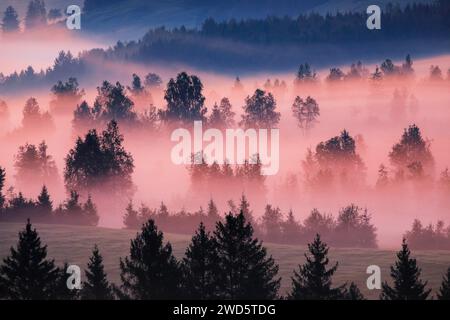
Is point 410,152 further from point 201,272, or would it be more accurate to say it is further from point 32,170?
point 201,272

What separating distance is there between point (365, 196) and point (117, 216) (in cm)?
5477

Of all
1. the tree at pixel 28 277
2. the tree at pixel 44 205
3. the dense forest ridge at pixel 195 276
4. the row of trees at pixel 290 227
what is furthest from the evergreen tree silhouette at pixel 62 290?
the row of trees at pixel 290 227

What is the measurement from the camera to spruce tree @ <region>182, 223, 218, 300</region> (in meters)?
63.6

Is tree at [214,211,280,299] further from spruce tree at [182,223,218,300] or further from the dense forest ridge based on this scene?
spruce tree at [182,223,218,300]

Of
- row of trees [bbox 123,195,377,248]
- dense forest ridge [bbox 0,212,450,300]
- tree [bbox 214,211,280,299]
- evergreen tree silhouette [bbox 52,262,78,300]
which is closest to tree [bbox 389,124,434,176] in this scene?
row of trees [bbox 123,195,377,248]

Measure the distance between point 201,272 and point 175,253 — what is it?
30.1 metres

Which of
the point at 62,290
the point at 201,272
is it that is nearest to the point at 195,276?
the point at 201,272

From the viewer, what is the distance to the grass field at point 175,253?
276 ft

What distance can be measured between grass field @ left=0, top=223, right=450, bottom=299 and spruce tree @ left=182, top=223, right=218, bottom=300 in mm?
14960

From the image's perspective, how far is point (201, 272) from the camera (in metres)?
63.9

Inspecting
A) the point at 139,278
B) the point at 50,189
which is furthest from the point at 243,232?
the point at 50,189

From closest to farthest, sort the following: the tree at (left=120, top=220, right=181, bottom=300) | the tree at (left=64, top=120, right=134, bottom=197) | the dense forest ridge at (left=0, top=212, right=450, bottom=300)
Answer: the dense forest ridge at (left=0, top=212, right=450, bottom=300) < the tree at (left=120, top=220, right=181, bottom=300) < the tree at (left=64, top=120, right=134, bottom=197)

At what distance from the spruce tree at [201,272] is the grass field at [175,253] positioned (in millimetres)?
14960
